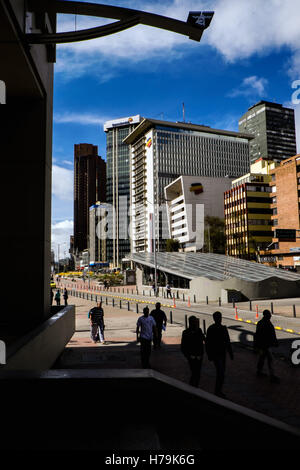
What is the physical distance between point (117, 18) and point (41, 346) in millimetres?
7500

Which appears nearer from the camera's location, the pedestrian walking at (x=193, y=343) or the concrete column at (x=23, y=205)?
the pedestrian walking at (x=193, y=343)

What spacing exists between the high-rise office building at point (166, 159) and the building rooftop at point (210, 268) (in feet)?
275

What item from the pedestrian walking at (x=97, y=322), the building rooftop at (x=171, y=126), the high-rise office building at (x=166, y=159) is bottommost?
the pedestrian walking at (x=97, y=322)

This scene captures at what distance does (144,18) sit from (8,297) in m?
7.21

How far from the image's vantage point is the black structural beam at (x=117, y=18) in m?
7.10

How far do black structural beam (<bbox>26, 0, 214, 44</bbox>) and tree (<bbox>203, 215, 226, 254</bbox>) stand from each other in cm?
9120

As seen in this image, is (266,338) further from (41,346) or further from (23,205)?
(23,205)

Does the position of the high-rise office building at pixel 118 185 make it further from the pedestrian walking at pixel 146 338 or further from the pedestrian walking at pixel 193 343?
the pedestrian walking at pixel 193 343

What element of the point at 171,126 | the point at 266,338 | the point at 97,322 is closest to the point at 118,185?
the point at 171,126

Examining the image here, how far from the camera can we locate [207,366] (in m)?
10.0

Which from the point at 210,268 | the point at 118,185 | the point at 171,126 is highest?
the point at 171,126

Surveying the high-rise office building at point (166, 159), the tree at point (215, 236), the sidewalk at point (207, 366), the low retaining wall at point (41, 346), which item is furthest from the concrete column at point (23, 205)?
the high-rise office building at point (166, 159)
